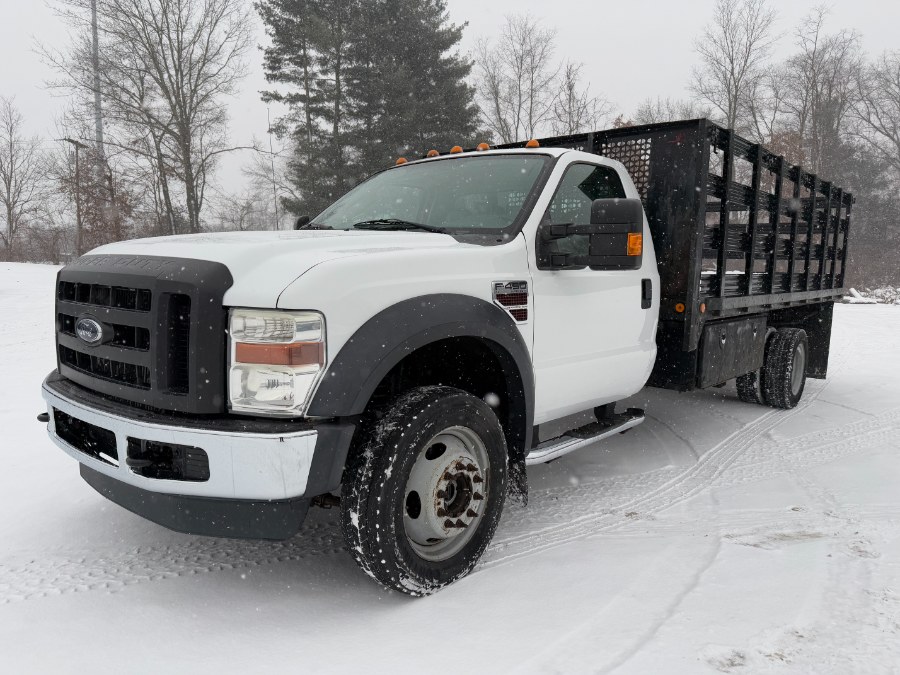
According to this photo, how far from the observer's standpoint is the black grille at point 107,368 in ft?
8.00

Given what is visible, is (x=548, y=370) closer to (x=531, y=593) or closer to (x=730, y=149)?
(x=531, y=593)

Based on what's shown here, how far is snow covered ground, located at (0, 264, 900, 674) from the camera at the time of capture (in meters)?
2.19

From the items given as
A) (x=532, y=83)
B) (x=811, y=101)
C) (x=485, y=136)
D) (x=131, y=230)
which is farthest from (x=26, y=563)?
(x=811, y=101)

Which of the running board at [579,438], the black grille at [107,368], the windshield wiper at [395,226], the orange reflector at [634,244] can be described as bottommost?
the running board at [579,438]

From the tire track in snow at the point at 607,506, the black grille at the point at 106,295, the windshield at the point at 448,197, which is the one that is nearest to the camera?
the black grille at the point at 106,295

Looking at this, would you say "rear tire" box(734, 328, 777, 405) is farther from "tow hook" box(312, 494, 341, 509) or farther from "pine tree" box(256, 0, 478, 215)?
"pine tree" box(256, 0, 478, 215)

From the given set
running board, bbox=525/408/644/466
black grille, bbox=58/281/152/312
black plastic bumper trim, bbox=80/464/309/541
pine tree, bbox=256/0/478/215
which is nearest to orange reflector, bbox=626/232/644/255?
running board, bbox=525/408/644/466

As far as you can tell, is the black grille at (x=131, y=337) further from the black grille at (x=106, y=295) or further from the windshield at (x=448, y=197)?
the windshield at (x=448, y=197)

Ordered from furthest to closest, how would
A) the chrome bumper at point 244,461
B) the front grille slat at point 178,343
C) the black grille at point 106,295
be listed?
the black grille at point 106,295 → the front grille slat at point 178,343 → the chrome bumper at point 244,461

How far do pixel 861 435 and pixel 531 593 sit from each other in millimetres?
4028

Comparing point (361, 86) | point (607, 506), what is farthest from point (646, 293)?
point (361, 86)

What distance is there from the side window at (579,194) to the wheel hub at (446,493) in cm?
114

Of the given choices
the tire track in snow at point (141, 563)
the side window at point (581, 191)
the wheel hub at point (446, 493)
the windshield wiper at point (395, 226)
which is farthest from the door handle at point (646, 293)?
the tire track in snow at point (141, 563)

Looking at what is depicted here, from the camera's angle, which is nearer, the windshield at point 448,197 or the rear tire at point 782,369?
the windshield at point 448,197
